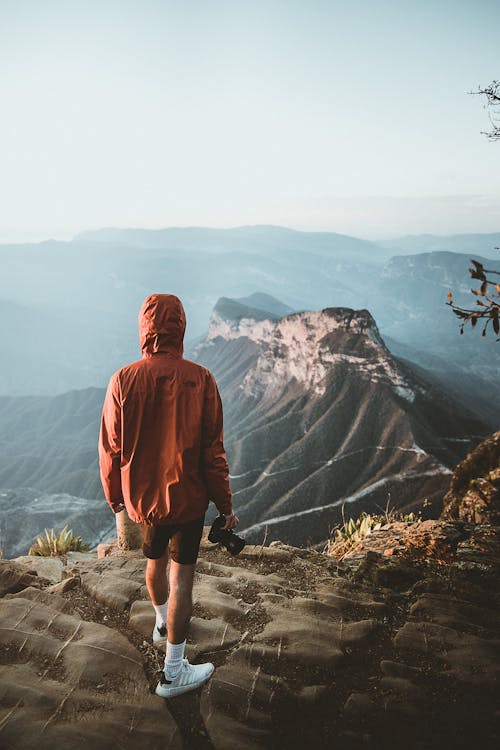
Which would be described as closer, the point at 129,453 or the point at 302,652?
the point at 129,453

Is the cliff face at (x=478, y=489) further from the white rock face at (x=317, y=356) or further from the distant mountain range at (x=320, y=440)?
the white rock face at (x=317, y=356)

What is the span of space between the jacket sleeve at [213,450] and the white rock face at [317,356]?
54779 mm

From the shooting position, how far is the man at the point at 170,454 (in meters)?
2.53

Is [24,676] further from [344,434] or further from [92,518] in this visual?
[92,518]

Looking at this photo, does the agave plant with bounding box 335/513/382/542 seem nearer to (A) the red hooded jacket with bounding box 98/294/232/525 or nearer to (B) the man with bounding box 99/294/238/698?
(B) the man with bounding box 99/294/238/698

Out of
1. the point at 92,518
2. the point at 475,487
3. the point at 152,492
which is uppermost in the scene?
the point at 152,492

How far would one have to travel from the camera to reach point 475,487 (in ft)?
19.2

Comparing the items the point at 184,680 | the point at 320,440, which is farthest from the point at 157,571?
the point at 320,440

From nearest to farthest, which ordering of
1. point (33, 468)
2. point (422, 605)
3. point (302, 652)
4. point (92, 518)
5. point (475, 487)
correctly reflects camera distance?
point (302, 652) → point (422, 605) → point (475, 487) → point (92, 518) → point (33, 468)

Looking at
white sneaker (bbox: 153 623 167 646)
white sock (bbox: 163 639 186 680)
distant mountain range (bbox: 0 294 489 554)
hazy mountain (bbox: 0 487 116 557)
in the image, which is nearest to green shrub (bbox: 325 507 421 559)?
white sneaker (bbox: 153 623 167 646)

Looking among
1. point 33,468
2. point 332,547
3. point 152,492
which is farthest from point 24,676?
point 33,468

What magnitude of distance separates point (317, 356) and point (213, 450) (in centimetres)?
6145

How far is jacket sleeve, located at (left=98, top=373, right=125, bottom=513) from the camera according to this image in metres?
2.60

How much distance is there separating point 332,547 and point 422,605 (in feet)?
9.56
